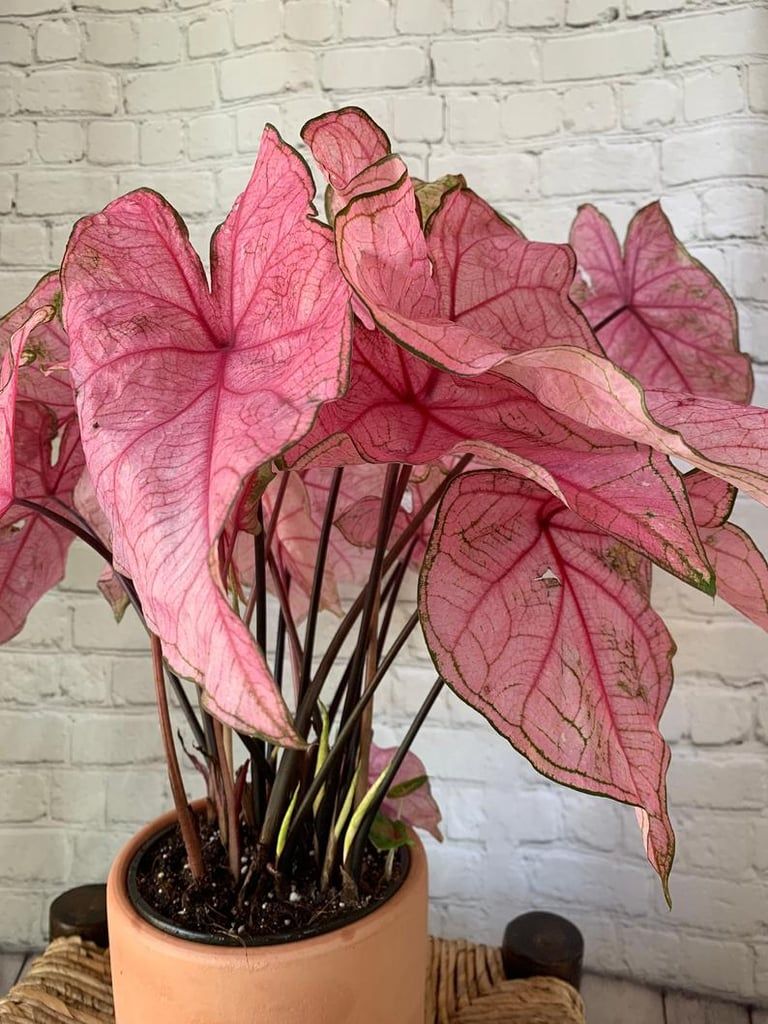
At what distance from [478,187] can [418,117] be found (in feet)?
0.41

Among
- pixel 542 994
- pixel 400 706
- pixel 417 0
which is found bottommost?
pixel 542 994

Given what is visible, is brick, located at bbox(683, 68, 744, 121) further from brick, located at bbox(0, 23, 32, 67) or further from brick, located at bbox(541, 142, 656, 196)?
brick, located at bbox(0, 23, 32, 67)

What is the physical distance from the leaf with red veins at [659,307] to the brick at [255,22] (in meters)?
0.54

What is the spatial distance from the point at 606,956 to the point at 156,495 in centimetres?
121

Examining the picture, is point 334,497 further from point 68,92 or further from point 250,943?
point 68,92

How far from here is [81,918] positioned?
1.04m

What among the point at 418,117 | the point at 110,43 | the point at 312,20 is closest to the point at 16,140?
the point at 110,43

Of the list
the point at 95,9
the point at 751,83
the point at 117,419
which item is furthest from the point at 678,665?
the point at 95,9

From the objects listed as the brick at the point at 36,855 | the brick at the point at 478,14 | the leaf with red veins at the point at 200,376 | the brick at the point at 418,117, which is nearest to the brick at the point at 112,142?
the brick at the point at 418,117

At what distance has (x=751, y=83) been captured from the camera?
1.12 meters

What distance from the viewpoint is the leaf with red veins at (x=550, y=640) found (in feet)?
1.64

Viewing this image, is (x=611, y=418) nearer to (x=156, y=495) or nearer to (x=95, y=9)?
(x=156, y=495)

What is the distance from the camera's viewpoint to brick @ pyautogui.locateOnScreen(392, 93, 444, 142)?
1.21 meters

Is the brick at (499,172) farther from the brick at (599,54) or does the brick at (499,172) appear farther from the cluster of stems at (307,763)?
the cluster of stems at (307,763)
